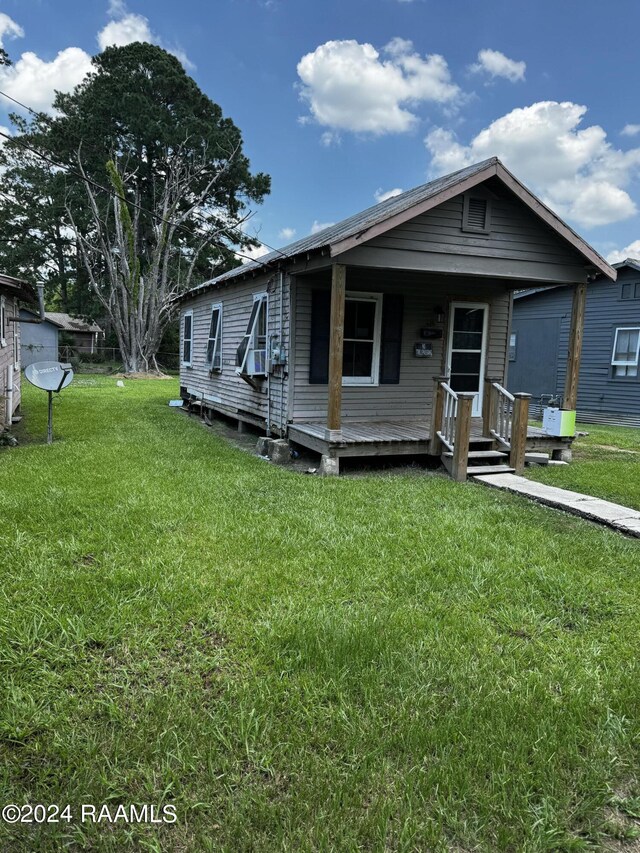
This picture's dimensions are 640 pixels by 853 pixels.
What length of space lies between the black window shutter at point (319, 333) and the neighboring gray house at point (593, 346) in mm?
7905

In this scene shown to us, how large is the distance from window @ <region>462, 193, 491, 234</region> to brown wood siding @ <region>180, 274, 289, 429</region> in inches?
98.7

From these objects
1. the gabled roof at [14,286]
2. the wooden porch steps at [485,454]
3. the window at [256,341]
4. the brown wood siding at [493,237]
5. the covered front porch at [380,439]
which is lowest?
the wooden porch steps at [485,454]

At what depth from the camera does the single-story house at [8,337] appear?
8239mm

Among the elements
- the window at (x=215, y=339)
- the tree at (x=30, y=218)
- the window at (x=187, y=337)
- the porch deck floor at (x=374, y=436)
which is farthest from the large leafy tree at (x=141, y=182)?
the porch deck floor at (x=374, y=436)

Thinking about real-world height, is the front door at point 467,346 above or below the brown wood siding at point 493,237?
below

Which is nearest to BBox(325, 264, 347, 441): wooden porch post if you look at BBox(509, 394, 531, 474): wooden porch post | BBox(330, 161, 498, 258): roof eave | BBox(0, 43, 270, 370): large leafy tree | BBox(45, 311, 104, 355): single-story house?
BBox(330, 161, 498, 258): roof eave

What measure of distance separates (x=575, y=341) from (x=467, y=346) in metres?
1.71

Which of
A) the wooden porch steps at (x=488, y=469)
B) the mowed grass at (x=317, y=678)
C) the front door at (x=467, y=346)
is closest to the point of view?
the mowed grass at (x=317, y=678)

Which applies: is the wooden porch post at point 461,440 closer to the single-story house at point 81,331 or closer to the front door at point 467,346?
the front door at point 467,346

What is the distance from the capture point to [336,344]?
637 cm

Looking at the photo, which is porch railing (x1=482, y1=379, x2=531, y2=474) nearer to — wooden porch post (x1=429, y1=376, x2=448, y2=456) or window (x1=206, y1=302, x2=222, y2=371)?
wooden porch post (x1=429, y1=376, x2=448, y2=456)

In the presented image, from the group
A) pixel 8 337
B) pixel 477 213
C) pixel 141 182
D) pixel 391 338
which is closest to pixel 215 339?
pixel 8 337

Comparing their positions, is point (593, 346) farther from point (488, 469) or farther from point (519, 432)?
point (488, 469)

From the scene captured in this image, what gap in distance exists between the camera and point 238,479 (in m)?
6.09
